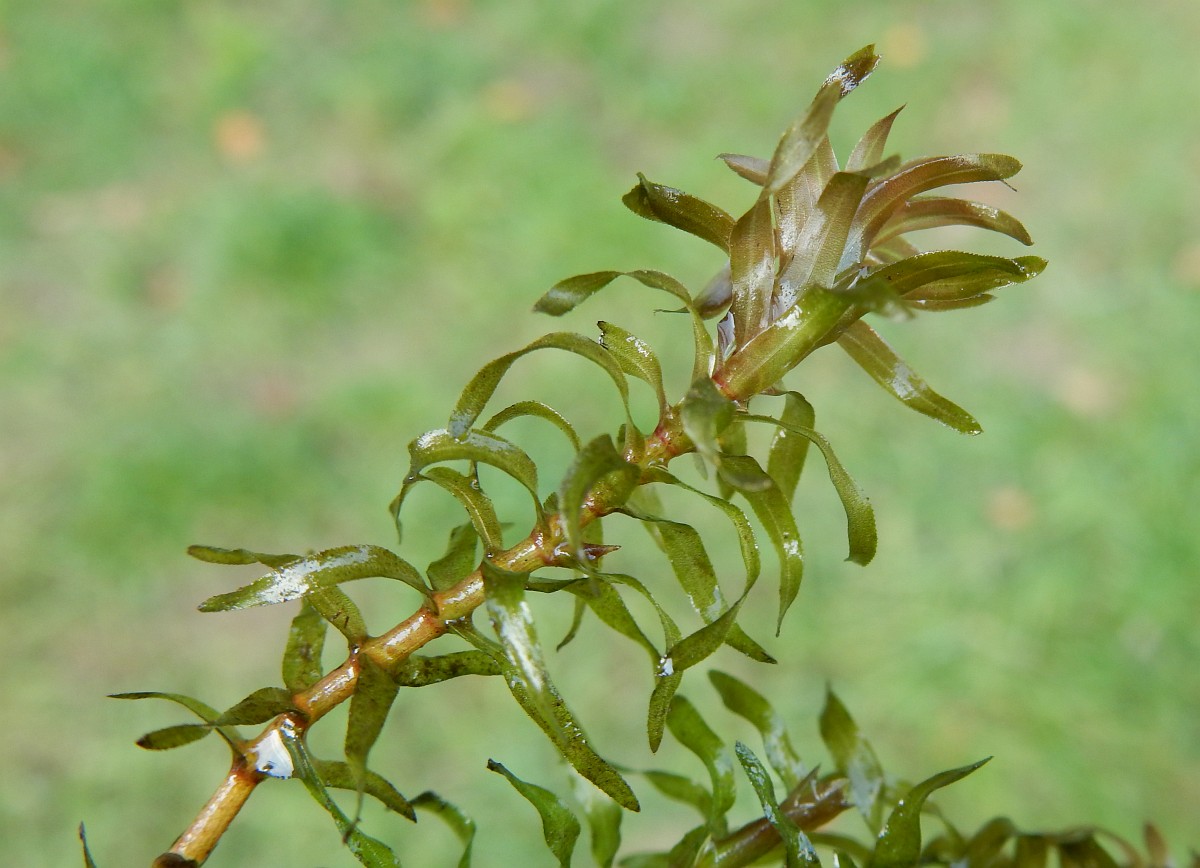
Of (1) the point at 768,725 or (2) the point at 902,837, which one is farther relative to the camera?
(1) the point at 768,725

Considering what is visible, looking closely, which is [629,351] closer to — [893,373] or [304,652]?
[893,373]

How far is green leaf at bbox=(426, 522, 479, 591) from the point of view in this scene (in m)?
0.80

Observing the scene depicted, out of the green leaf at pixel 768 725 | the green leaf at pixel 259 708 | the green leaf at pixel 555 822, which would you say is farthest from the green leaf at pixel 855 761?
the green leaf at pixel 259 708

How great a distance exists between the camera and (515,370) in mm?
3211

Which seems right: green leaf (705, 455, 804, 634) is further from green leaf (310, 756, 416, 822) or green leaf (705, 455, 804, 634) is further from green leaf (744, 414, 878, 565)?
green leaf (310, 756, 416, 822)

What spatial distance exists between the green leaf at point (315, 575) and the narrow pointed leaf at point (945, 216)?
1.39 feet

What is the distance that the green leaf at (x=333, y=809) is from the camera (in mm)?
701

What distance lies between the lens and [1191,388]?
3.06 meters

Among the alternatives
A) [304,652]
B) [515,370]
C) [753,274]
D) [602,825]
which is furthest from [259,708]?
[515,370]

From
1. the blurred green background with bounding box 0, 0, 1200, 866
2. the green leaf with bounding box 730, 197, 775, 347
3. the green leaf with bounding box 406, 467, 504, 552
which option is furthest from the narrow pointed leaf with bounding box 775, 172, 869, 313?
the blurred green background with bounding box 0, 0, 1200, 866

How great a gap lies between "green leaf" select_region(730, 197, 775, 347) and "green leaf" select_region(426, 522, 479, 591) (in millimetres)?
239

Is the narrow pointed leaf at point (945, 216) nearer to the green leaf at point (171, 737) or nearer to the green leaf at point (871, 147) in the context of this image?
the green leaf at point (871, 147)

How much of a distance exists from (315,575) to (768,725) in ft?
1.43

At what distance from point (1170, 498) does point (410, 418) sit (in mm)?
2009
